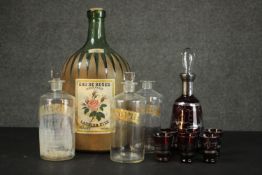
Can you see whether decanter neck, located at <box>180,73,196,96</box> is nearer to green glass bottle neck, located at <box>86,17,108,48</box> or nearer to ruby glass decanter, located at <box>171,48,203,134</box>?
ruby glass decanter, located at <box>171,48,203,134</box>

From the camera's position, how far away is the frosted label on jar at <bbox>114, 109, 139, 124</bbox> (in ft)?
2.55

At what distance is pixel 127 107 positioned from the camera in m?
0.78

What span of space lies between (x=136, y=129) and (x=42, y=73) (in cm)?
47

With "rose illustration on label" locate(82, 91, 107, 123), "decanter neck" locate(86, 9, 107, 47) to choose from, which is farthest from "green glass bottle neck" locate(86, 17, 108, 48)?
"rose illustration on label" locate(82, 91, 107, 123)

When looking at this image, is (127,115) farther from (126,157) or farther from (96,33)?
(96,33)

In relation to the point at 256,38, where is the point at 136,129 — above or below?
below

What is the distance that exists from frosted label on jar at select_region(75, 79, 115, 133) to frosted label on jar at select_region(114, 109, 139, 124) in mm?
33

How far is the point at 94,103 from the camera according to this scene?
2.64 ft

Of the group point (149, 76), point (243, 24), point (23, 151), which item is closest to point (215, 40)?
point (243, 24)

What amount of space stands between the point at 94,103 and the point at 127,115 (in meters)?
0.07

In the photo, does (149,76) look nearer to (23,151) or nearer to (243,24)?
(243,24)

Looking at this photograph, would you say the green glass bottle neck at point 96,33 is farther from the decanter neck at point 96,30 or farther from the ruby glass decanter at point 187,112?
the ruby glass decanter at point 187,112

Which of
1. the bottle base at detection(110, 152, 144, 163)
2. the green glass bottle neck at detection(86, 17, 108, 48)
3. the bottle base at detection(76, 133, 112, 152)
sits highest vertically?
the green glass bottle neck at detection(86, 17, 108, 48)

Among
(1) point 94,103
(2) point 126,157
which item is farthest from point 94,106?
(2) point 126,157
